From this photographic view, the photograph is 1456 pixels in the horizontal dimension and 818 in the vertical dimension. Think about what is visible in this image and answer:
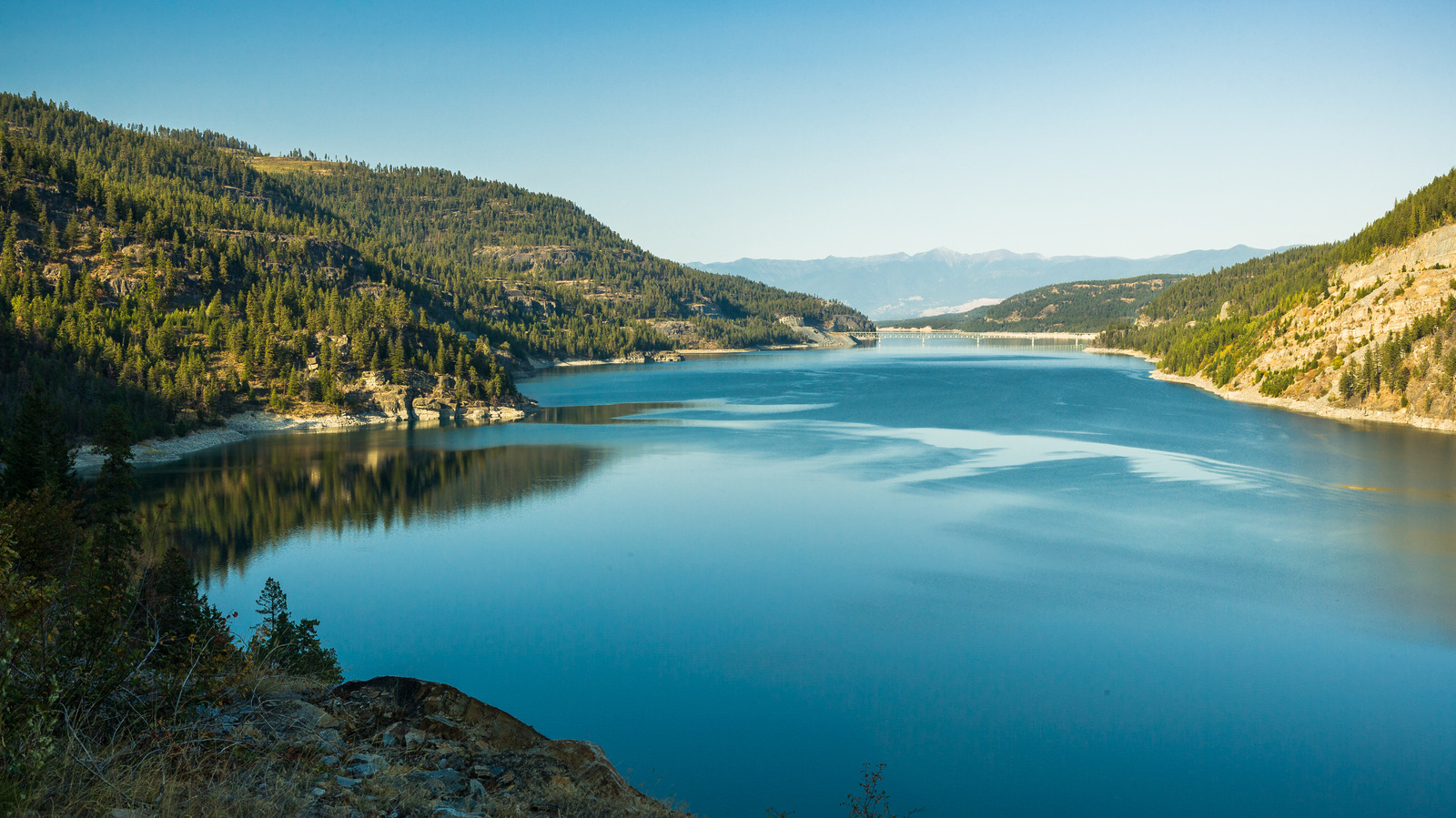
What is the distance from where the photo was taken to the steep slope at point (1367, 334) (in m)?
53.1

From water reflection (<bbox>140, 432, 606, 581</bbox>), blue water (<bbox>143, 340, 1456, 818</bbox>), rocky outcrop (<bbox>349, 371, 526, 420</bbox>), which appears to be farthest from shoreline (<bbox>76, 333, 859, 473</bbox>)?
blue water (<bbox>143, 340, 1456, 818</bbox>)

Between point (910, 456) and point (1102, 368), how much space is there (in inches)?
3174

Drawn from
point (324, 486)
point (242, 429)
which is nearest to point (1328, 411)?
point (324, 486)

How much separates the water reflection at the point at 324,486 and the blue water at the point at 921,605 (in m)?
0.27

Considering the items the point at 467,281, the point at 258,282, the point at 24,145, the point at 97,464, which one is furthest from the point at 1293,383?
the point at 467,281

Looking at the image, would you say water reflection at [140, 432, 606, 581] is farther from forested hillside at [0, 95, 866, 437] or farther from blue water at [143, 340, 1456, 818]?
forested hillside at [0, 95, 866, 437]

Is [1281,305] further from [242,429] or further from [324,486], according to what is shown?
[242,429]

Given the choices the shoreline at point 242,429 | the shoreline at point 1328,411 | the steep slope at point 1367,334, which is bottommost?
the shoreline at point 242,429

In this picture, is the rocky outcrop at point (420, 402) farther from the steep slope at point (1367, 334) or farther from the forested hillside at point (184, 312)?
the steep slope at point (1367, 334)

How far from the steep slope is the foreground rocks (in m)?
61.0

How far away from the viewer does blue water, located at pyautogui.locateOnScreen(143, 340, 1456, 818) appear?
13.0 metres

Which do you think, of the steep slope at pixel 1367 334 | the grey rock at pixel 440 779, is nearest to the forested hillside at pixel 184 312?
the grey rock at pixel 440 779

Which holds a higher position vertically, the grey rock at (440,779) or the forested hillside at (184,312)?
the forested hillside at (184,312)

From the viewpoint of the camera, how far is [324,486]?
3722 centimetres
